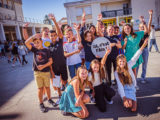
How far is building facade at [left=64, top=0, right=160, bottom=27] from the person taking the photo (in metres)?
20.9

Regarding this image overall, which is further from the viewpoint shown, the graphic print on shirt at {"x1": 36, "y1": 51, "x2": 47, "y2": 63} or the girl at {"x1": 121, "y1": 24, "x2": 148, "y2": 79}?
the girl at {"x1": 121, "y1": 24, "x2": 148, "y2": 79}

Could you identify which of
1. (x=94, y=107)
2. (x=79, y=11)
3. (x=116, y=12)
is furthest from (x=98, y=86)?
(x=116, y=12)

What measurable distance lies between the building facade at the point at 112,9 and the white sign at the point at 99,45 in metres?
19.0

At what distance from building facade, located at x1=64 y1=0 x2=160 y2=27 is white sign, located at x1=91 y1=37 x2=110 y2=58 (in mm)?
18983

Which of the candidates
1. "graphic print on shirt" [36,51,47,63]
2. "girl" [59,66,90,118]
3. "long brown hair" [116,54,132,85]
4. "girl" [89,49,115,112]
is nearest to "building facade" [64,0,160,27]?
"graphic print on shirt" [36,51,47,63]

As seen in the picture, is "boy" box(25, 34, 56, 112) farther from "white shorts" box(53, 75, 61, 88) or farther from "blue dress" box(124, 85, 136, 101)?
"blue dress" box(124, 85, 136, 101)

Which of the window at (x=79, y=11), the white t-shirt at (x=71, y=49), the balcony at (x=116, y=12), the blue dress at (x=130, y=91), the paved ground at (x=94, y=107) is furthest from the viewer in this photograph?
the balcony at (x=116, y=12)

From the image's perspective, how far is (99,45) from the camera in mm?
3102

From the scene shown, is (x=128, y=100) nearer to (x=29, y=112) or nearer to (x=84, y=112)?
(x=84, y=112)

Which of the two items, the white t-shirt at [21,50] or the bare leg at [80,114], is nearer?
the bare leg at [80,114]

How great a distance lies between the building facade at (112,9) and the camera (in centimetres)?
2088

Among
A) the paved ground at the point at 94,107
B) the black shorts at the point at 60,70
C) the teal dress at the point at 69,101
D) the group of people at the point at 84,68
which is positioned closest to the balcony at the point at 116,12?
the paved ground at the point at 94,107

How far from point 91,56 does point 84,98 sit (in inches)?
43.4

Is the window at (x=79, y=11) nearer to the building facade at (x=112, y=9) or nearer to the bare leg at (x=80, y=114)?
the building facade at (x=112, y=9)
